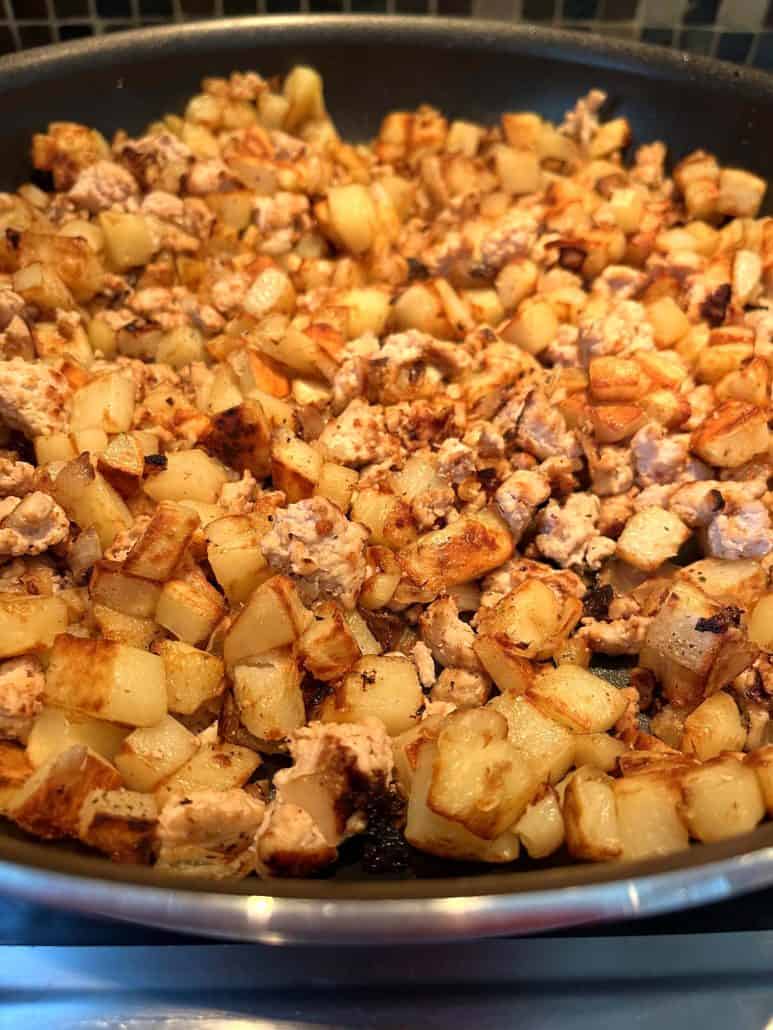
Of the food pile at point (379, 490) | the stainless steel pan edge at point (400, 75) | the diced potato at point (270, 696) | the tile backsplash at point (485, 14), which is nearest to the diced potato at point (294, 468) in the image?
the food pile at point (379, 490)

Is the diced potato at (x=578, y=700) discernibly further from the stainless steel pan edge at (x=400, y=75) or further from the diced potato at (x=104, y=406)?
the stainless steel pan edge at (x=400, y=75)

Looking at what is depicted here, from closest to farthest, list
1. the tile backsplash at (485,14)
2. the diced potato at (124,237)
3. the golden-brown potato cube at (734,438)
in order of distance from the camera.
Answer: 1. the golden-brown potato cube at (734,438)
2. the diced potato at (124,237)
3. the tile backsplash at (485,14)

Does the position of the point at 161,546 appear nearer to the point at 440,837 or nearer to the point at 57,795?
the point at 57,795

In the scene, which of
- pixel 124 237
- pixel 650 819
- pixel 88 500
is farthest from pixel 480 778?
pixel 124 237

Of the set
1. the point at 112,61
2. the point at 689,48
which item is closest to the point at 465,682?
the point at 112,61

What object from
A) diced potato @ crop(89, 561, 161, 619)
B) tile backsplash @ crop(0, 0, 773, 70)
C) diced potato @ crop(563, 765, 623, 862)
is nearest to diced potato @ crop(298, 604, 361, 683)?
diced potato @ crop(89, 561, 161, 619)

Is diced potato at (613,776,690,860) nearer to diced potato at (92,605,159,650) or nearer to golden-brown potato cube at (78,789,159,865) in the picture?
golden-brown potato cube at (78,789,159,865)

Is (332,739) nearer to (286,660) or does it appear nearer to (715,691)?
(286,660)

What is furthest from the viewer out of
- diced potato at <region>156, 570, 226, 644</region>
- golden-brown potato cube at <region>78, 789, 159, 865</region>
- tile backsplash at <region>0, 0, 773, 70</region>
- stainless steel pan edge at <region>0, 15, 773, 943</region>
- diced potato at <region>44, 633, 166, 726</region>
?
tile backsplash at <region>0, 0, 773, 70</region>

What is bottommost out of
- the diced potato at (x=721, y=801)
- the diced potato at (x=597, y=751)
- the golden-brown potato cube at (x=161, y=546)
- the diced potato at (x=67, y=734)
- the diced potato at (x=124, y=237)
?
the diced potato at (x=597, y=751)
